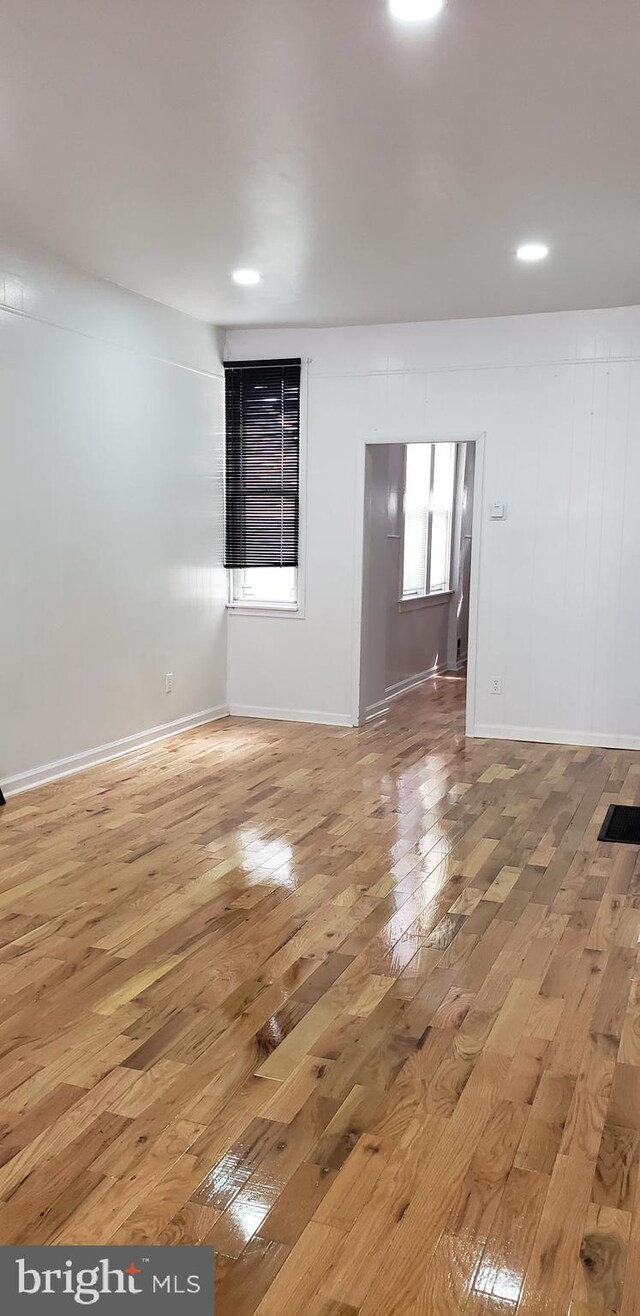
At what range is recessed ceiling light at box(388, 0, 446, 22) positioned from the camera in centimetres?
259

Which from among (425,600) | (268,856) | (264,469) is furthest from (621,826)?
(425,600)

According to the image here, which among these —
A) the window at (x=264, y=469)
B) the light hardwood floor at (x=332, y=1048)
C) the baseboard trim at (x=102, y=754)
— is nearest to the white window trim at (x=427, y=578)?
the window at (x=264, y=469)

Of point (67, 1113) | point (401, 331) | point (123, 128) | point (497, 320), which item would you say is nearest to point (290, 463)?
point (401, 331)

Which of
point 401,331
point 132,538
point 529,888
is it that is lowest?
point 529,888

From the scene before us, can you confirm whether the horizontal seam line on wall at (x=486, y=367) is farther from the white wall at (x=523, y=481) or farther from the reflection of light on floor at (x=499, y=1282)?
the reflection of light on floor at (x=499, y=1282)

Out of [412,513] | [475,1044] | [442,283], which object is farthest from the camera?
[412,513]

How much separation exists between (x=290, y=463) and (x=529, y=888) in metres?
3.98

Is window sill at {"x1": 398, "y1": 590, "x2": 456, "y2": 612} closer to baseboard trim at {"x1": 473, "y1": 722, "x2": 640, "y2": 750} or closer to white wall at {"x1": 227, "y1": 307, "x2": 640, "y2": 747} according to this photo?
white wall at {"x1": 227, "y1": 307, "x2": 640, "y2": 747}

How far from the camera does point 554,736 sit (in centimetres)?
645

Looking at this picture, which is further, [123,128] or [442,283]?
[442,283]

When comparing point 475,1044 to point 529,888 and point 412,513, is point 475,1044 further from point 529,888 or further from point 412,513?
point 412,513

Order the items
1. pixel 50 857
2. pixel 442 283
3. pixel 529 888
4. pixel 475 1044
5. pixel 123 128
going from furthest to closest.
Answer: pixel 442 283 < pixel 50 857 < pixel 529 888 < pixel 123 128 < pixel 475 1044

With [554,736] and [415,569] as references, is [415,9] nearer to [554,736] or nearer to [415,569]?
[554,736]

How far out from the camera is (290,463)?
693 cm
